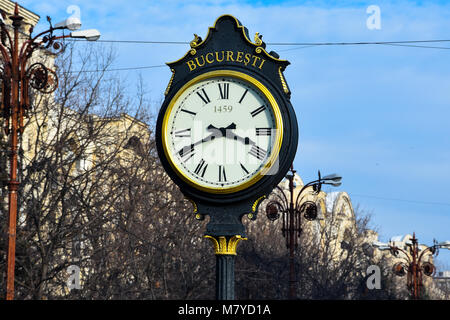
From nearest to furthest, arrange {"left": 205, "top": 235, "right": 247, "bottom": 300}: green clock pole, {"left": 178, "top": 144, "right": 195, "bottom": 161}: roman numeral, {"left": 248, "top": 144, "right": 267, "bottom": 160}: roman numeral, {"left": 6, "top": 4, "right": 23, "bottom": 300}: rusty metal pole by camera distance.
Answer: {"left": 205, "top": 235, "right": 247, "bottom": 300}: green clock pole → {"left": 248, "top": 144, "right": 267, "bottom": 160}: roman numeral → {"left": 178, "top": 144, "right": 195, "bottom": 161}: roman numeral → {"left": 6, "top": 4, "right": 23, "bottom": 300}: rusty metal pole

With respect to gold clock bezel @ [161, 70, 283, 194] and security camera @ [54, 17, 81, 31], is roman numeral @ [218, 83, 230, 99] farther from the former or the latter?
security camera @ [54, 17, 81, 31]

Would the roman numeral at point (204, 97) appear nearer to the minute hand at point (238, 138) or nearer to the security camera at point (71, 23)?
Result: the minute hand at point (238, 138)

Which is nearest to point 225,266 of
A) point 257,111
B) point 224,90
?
point 257,111

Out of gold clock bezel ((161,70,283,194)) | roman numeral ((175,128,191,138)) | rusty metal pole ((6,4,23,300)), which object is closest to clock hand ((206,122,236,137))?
roman numeral ((175,128,191,138))

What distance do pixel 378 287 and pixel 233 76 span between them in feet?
106

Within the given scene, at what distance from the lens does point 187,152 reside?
540 cm

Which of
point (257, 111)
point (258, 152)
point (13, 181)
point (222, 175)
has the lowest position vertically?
point (222, 175)

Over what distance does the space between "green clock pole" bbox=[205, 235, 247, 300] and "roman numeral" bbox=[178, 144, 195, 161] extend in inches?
20.5

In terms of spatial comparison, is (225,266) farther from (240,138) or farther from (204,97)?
(204,97)

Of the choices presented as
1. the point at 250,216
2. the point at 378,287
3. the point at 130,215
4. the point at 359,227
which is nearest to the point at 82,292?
the point at 130,215

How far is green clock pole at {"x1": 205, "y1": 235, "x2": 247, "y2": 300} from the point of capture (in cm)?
516

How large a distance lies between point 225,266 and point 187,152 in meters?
0.75
